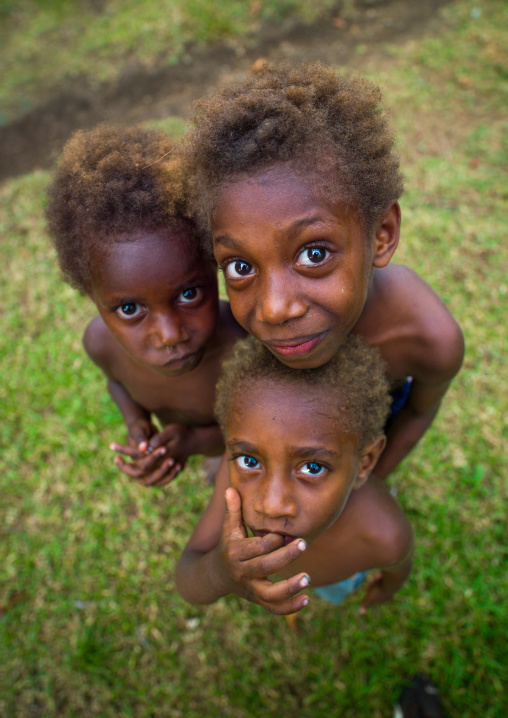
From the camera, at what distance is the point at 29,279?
4.58 meters

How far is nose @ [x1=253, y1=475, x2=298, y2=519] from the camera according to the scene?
162cm

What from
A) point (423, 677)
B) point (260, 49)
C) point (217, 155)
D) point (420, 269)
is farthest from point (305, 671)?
point (260, 49)

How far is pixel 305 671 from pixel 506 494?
1.59 meters

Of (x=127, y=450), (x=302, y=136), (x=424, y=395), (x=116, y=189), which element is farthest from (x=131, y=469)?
(x=302, y=136)

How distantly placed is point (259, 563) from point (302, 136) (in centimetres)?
122

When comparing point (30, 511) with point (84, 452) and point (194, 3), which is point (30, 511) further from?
point (194, 3)

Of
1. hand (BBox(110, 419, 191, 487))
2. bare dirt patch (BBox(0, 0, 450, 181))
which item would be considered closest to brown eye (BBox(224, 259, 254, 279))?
hand (BBox(110, 419, 191, 487))

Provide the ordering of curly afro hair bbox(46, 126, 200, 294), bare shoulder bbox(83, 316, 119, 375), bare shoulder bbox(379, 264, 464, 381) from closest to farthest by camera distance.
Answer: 1. curly afro hair bbox(46, 126, 200, 294)
2. bare shoulder bbox(379, 264, 464, 381)
3. bare shoulder bbox(83, 316, 119, 375)

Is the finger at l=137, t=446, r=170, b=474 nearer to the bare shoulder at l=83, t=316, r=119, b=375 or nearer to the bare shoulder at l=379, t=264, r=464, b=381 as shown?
the bare shoulder at l=83, t=316, r=119, b=375

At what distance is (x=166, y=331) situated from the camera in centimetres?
188

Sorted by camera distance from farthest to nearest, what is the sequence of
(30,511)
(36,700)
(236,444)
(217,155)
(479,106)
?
(479,106)
(30,511)
(36,700)
(236,444)
(217,155)

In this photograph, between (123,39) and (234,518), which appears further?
(123,39)

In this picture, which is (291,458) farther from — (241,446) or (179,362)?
(179,362)

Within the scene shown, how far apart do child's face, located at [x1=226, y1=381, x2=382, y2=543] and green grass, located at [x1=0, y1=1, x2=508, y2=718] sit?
1.58m
